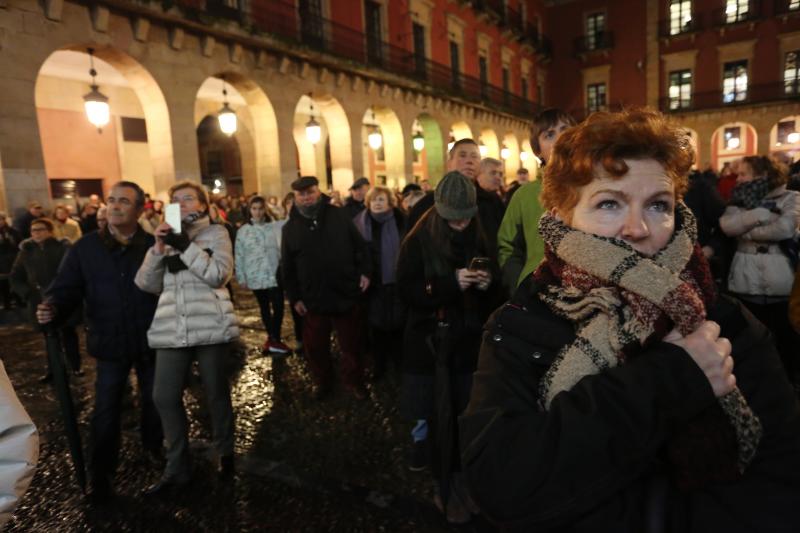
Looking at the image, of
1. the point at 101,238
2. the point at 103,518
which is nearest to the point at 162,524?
the point at 103,518

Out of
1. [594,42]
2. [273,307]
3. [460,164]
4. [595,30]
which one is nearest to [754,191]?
[460,164]

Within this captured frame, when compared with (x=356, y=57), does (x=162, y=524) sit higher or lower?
lower

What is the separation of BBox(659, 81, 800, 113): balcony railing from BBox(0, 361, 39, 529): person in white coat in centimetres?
3605

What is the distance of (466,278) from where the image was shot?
275 cm

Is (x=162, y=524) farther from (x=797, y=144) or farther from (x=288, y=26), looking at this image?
(x=797, y=144)

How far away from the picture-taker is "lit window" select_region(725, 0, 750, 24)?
97.8 ft

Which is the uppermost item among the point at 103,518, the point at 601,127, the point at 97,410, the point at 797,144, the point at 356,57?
the point at 356,57

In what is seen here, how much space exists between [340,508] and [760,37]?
37.1 m

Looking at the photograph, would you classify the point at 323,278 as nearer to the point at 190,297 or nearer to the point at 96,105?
the point at 190,297

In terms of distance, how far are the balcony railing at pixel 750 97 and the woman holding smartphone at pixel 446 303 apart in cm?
3386

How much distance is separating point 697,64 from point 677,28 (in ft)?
8.58

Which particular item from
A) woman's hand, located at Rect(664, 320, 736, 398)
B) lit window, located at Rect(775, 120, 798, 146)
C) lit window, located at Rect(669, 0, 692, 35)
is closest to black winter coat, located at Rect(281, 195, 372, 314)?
woman's hand, located at Rect(664, 320, 736, 398)

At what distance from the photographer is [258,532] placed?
9.35 ft

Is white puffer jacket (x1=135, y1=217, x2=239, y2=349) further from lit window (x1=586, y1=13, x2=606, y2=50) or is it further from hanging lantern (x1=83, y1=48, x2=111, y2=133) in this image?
lit window (x1=586, y1=13, x2=606, y2=50)
